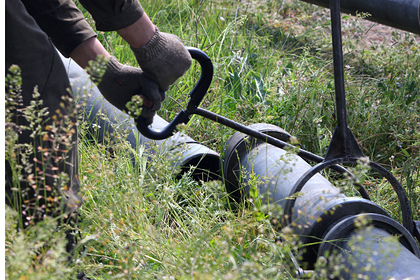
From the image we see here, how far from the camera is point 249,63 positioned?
3.87 m

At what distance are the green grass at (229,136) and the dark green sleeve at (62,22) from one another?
1.56 feet

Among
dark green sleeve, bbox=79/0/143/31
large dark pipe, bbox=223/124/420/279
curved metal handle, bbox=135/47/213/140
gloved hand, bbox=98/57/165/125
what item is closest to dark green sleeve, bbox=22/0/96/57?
dark green sleeve, bbox=79/0/143/31

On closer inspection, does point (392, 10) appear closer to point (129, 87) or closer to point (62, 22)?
point (129, 87)

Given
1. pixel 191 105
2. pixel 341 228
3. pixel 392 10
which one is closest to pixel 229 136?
pixel 191 105

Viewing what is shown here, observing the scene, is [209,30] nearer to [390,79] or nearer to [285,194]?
[390,79]

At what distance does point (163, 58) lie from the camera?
6.63 ft

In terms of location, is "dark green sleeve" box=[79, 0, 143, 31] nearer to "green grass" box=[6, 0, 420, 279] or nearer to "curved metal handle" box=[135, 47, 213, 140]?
"curved metal handle" box=[135, 47, 213, 140]

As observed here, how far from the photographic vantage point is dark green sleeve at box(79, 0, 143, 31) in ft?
6.01

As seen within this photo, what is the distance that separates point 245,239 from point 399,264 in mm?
634

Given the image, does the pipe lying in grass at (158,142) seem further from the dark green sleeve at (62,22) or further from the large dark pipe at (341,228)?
the dark green sleeve at (62,22)

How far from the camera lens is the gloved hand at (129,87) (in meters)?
2.07

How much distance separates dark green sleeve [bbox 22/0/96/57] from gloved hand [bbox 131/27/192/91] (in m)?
0.23

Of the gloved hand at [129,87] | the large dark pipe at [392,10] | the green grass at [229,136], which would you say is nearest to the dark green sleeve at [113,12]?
the gloved hand at [129,87]

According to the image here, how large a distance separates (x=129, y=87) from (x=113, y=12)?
1.19 ft
